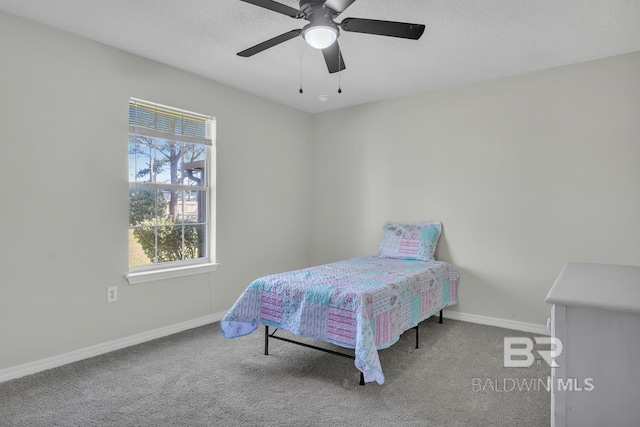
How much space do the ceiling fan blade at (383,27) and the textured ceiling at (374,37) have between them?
34cm

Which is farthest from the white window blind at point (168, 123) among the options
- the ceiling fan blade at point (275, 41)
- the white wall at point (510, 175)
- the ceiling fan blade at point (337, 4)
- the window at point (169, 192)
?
the ceiling fan blade at point (337, 4)

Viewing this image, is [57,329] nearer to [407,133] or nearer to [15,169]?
Result: [15,169]

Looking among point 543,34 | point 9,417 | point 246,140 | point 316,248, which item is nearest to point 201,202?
point 246,140

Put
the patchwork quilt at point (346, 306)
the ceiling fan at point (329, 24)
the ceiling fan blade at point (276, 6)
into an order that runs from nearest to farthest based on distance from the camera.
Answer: the ceiling fan blade at point (276, 6) < the ceiling fan at point (329, 24) < the patchwork quilt at point (346, 306)

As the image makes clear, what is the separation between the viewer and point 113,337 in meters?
3.07

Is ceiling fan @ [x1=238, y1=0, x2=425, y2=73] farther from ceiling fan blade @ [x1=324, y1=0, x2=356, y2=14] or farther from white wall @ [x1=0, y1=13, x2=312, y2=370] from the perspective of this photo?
white wall @ [x1=0, y1=13, x2=312, y2=370]

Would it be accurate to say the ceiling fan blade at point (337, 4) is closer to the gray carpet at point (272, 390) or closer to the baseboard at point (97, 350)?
the gray carpet at point (272, 390)

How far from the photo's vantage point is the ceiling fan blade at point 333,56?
2435mm

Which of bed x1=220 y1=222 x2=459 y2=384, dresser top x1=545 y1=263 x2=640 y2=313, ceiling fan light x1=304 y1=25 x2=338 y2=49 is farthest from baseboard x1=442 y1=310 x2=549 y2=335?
ceiling fan light x1=304 y1=25 x2=338 y2=49

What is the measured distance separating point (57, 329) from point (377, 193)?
3.31 m

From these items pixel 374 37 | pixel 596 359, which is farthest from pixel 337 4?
pixel 596 359

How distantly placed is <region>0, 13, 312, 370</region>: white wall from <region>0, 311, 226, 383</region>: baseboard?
0.04m

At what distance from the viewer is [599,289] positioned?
132cm

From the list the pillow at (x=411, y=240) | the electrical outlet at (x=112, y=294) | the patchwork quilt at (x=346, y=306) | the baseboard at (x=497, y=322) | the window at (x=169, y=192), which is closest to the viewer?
the patchwork quilt at (x=346, y=306)
